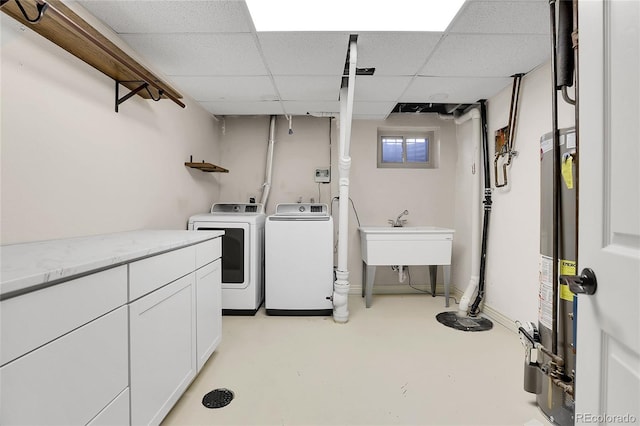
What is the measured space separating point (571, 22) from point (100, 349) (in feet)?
6.64

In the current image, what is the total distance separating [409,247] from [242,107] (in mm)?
2349

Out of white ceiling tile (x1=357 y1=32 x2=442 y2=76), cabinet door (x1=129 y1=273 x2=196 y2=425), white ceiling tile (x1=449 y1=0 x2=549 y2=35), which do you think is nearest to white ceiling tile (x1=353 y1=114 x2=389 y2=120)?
white ceiling tile (x1=357 y1=32 x2=442 y2=76)

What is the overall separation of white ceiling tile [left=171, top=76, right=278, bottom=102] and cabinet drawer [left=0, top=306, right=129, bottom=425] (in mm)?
1997

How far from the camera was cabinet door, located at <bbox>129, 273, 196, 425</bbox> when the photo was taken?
42.9 inches

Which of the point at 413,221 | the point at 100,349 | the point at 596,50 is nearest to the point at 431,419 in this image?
the point at 100,349

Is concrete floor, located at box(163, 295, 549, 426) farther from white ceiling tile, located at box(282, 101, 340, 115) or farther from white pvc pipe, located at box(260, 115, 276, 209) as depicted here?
white ceiling tile, located at box(282, 101, 340, 115)

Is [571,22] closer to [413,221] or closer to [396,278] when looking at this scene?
[413,221]

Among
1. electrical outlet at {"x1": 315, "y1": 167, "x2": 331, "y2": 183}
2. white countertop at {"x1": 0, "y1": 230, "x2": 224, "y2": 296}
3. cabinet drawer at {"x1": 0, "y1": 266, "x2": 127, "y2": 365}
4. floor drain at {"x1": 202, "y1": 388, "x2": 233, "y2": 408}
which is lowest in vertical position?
floor drain at {"x1": 202, "y1": 388, "x2": 233, "y2": 408}

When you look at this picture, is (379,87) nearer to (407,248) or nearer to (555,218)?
(407,248)

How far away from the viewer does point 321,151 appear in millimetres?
3490

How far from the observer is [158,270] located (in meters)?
1.22

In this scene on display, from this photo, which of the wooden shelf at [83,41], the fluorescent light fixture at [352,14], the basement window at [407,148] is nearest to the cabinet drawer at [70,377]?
the wooden shelf at [83,41]

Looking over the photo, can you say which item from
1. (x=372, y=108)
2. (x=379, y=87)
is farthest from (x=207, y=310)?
(x=372, y=108)
